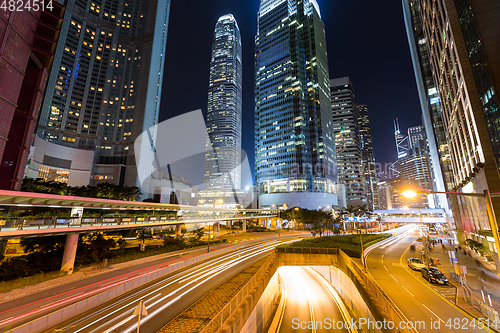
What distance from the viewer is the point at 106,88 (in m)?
122

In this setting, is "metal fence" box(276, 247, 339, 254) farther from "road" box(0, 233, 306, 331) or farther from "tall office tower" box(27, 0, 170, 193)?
"tall office tower" box(27, 0, 170, 193)

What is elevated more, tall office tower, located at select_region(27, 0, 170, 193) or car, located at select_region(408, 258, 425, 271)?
tall office tower, located at select_region(27, 0, 170, 193)

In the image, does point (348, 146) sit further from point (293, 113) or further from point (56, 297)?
point (56, 297)

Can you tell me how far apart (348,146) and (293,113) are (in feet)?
282

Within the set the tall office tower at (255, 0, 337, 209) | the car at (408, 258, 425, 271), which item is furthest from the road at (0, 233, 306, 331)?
the tall office tower at (255, 0, 337, 209)

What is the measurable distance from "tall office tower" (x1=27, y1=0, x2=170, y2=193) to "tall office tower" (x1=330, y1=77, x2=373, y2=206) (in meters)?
150

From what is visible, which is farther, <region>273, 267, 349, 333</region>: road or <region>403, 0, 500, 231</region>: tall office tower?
<region>403, 0, 500, 231</region>: tall office tower

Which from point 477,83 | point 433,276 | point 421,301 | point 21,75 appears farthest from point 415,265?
point 21,75

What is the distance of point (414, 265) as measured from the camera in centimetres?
2547

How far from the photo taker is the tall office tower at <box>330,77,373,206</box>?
6890 inches

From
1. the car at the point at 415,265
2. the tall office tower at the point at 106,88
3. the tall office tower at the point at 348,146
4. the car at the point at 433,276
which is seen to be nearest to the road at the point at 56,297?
the car at the point at 433,276

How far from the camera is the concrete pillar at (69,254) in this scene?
23.3 m

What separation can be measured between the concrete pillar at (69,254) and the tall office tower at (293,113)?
98.4 m

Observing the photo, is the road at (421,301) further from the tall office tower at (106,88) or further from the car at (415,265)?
the tall office tower at (106,88)
